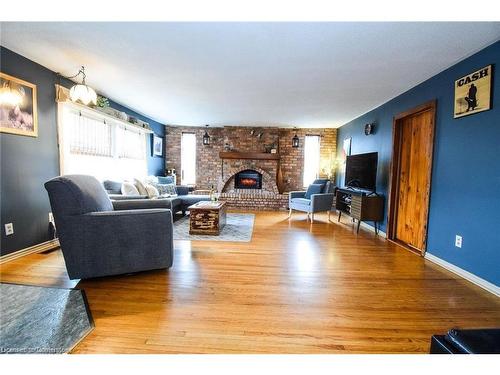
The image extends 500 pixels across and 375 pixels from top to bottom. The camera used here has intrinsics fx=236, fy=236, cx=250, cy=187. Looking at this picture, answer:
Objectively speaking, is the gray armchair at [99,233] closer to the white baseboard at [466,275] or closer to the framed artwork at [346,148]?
the white baseboard at [466,275]

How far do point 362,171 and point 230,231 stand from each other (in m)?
2.61

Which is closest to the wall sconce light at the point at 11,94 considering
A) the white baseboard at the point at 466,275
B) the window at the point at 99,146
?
the window at the point at 99,146

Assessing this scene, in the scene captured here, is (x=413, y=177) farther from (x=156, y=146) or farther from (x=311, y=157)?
(x=156, y=146)

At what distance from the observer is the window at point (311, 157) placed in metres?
6.63

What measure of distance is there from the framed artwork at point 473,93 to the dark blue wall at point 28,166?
4.78 metres

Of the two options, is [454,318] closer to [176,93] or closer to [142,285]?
[142,285]

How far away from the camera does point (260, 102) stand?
4.19m

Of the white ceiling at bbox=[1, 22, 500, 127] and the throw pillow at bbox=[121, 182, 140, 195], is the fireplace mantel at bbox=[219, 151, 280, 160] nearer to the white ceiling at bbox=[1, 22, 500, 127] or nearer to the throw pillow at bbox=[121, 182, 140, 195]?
the white ceiling at bbox=[1, 22, 500, 127]

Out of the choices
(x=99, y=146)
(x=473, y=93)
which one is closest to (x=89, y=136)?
(x=99, y=146)

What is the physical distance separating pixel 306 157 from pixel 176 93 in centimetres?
404

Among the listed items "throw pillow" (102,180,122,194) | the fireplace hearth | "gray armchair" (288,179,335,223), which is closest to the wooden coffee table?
"throw pillow" (102,180,122,194)

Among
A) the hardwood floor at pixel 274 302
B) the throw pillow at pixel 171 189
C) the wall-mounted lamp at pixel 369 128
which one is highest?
the wall-mounted lamp at pixel 369 128

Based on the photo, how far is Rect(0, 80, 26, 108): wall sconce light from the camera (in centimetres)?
245

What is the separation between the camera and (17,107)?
8.54ft
